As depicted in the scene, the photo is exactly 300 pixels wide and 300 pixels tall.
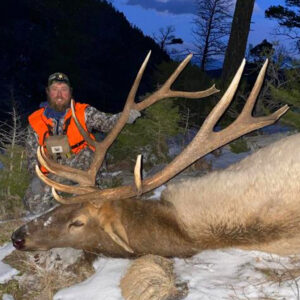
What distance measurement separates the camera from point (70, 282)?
142 inches

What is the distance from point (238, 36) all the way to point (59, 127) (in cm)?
729

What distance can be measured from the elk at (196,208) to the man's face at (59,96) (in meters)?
1.46

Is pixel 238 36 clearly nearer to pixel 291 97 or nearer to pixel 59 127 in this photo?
pixel 291 97

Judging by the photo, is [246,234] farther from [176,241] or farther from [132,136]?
[132,136]

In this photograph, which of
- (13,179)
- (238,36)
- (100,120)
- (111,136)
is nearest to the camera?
(111,136)

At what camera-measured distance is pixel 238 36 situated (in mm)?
11109

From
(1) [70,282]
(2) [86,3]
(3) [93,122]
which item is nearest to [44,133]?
(3) [93,122]

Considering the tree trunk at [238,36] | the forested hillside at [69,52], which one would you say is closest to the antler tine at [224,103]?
the tree trunk at [238,36]

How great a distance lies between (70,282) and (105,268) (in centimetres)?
31

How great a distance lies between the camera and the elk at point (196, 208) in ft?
10.6

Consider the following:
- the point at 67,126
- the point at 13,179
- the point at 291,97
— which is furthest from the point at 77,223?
the point at 291,97

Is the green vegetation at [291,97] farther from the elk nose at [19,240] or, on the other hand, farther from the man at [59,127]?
the elk nose at [19,240]

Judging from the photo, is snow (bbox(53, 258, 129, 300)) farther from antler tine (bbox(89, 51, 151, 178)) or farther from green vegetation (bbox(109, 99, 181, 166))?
green vegetation (bbox(109, 99, 181, 166))

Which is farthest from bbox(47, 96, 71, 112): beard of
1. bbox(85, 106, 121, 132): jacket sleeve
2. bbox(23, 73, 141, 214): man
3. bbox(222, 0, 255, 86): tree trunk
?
bbox(222, 0, 255, 86): tree trunk
